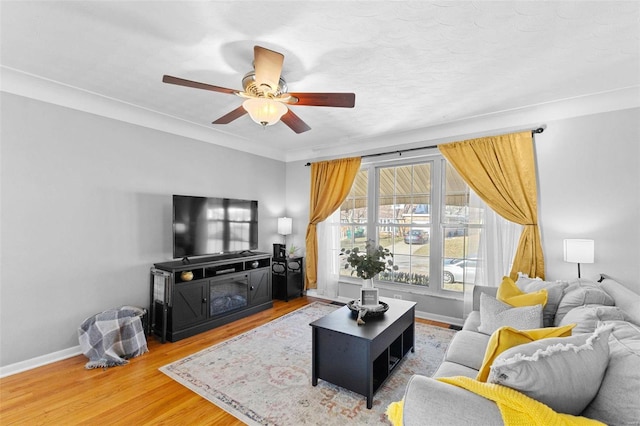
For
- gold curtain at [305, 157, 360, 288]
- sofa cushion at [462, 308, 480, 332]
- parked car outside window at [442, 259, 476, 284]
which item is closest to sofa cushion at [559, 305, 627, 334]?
sofa cushion at [462, 308, 480, 332]

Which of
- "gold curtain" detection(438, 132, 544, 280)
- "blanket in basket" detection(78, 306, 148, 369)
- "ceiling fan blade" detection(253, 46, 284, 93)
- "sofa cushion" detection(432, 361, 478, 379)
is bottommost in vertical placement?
"blanket in basket" detection(78, 306, 148, 369)

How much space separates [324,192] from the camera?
16.1 ft

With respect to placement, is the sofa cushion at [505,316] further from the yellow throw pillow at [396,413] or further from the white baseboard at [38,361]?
the white baseboard at [38,361]

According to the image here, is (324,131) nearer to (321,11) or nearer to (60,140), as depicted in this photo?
(321,11)

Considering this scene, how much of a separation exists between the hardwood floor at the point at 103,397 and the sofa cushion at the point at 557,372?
5.79 ft

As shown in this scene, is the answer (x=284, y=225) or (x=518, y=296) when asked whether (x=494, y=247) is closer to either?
(x=518, y=296)

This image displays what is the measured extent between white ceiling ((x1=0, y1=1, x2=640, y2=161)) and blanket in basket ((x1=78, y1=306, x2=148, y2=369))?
83.9 inches

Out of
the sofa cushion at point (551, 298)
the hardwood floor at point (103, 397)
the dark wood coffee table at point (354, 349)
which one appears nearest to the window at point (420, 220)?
the sofa cushion at point (551, 298)

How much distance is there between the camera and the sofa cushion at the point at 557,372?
0.98 meters

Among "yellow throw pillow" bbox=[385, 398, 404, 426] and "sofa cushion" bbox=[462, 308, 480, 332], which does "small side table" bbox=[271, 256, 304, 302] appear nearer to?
"sofa cushion" bbox=[462, 308, 480, 332]

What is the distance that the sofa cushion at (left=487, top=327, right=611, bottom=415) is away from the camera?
0.98 metres

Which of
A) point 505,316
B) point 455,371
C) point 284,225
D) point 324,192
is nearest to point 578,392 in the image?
point 455,371

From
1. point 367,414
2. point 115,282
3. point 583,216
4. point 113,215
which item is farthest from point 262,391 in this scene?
point 583,216

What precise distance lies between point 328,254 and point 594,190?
3.41 meters
